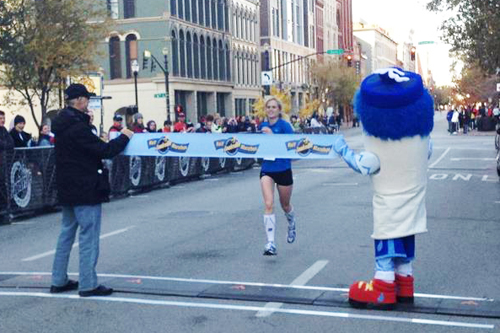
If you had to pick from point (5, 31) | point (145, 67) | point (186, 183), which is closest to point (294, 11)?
point (145, 67)

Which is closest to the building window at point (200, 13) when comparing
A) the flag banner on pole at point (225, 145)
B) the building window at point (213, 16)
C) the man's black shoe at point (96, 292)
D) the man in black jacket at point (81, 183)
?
the building window at point (213, 16)

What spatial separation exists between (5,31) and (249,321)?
2367cm

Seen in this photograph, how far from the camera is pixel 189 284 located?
854 cm

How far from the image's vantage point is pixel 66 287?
8320 millimetres

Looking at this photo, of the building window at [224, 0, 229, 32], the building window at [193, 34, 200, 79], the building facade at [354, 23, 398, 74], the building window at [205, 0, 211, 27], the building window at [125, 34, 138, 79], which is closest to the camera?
the building window at [125, 34, 138, 79]

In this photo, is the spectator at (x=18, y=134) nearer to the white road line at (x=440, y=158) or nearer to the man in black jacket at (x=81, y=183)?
the man in black jacket at (x=81, y=183)

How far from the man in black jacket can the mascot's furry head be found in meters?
2.47

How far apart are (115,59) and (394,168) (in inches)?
1757

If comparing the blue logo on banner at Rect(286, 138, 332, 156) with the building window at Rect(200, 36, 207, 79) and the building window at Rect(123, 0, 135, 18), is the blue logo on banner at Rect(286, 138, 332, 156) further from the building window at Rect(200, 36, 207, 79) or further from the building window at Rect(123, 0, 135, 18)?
the building window at Rect(200, 36, 207, 79)

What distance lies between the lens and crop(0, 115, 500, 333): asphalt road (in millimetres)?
7031

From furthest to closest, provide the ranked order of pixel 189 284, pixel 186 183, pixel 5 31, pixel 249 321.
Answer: pixel 5 31
pixel 186 183
pixel 189 284
pixel 249 321

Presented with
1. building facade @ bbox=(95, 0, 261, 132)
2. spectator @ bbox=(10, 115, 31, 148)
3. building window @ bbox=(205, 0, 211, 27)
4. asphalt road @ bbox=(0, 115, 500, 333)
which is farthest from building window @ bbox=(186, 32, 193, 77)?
spectator @ bbox=(10, 115, 31, 148)

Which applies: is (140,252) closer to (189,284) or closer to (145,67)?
(189,284)

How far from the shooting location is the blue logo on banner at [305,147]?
8.73 metres
